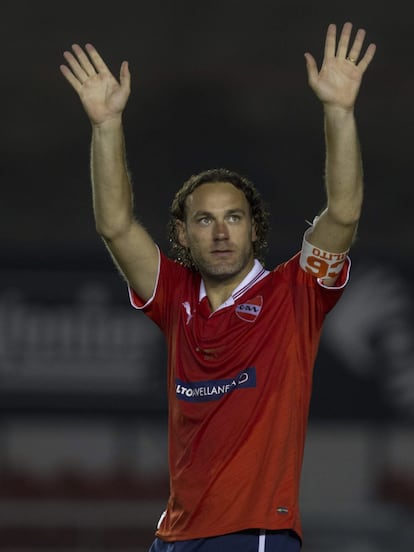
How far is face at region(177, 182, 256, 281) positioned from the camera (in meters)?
4.04

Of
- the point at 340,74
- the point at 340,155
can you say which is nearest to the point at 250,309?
the point at 340,155

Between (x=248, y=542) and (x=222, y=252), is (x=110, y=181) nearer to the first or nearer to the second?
(x=222, y=252)

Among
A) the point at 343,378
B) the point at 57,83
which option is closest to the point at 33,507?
the point at 343,378

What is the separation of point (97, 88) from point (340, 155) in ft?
2.63

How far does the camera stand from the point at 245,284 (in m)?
4.11

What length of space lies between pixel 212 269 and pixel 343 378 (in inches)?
192

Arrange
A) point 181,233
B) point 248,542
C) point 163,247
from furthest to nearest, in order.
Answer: point 163,247 → point 181,233 → point 248,542

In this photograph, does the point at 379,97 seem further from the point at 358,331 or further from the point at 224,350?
the point at 224,350

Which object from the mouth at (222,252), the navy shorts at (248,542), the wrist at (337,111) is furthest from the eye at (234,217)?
the navy shorts at (248,542)

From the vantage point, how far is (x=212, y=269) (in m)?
4.06

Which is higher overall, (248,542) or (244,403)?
(244,403)

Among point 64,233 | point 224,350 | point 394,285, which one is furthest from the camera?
point 64,233

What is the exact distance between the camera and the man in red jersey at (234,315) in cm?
382

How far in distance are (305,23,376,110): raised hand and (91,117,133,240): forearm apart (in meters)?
0.61
